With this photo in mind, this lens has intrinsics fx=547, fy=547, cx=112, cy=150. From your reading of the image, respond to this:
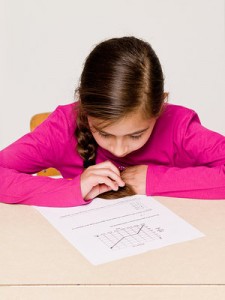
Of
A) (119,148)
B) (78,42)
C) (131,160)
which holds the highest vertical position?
(78,42)

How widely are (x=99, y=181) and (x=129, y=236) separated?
202 millimetres

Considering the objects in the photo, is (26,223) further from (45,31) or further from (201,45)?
(201,45)

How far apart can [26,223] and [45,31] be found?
1483 millimetres

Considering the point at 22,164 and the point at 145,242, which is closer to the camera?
the point at 145,242

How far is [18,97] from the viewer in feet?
8.28

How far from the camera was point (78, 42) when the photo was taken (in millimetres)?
2475

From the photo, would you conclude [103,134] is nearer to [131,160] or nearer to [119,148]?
[119,148]

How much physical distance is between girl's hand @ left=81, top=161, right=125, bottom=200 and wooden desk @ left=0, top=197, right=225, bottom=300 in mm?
153

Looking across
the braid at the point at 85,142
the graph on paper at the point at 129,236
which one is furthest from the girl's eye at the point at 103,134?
Result: the graph on paper at the point at 129,236

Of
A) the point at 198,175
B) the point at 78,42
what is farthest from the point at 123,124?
the point at 78,42

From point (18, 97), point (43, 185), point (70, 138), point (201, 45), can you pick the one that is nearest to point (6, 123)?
point (18, 97)

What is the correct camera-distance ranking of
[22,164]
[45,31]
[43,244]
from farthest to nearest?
[45,31]
[22,164]
[43,244]

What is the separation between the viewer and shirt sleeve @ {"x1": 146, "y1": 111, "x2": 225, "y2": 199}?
4.16 ft

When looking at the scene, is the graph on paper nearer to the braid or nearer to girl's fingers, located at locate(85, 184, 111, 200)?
girl's fingers, located at locate(85, 184, 111, 200)
